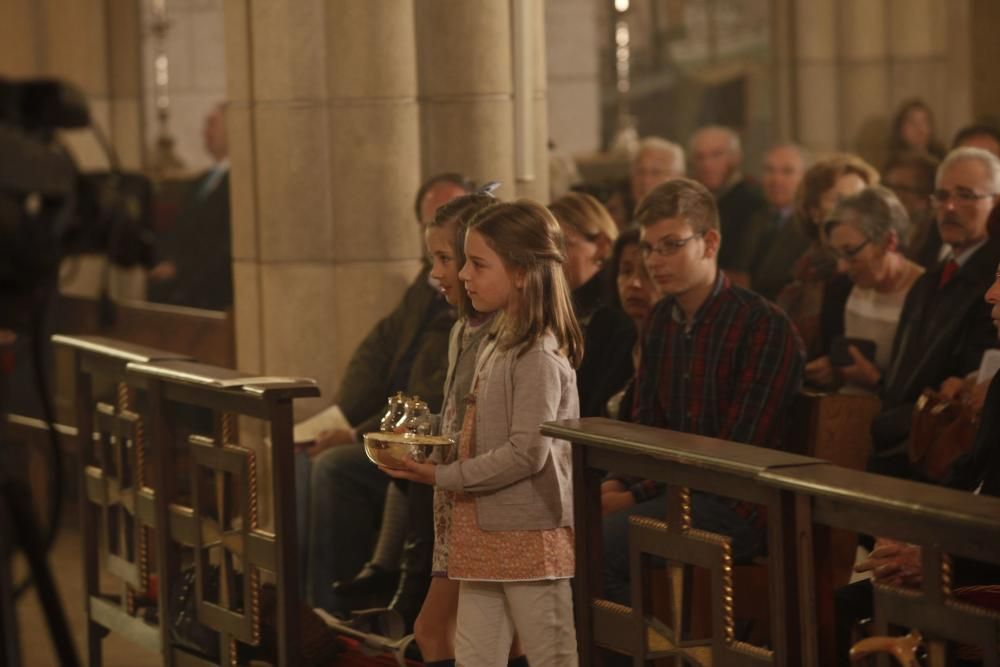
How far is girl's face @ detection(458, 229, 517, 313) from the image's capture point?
471cm

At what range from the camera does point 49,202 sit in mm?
3041

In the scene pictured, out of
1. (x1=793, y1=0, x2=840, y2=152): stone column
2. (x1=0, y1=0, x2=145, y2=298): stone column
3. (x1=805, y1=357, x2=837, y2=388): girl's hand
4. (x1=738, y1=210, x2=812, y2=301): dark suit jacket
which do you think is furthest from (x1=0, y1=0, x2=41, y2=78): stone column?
(x1=805, y1=357, x2=837, y2=388): girl's hand

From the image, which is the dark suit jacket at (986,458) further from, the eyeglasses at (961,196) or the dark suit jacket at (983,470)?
the eyeglasses at (961,196)

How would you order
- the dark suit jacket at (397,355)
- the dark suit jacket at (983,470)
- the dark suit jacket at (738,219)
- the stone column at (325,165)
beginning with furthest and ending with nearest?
1. the dark suit jacket at (738,219)
2. the stone column at (325,165)
3. the dark suit jacket at (397,355)
4. the dark suit jacket at (983,470)

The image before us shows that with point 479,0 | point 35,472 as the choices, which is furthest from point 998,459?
point 35,472

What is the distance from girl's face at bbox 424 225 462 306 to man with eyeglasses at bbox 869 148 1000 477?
4.32ft

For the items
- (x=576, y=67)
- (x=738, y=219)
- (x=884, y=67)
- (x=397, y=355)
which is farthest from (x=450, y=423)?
(x=576, y=67)

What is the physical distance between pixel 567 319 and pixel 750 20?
12.3m

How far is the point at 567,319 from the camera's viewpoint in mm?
4762

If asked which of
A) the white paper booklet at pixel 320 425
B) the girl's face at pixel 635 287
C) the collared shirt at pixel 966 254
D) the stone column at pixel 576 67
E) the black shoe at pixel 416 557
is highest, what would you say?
the stone column at pixel 576 67

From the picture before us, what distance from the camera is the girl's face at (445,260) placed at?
5148 mm

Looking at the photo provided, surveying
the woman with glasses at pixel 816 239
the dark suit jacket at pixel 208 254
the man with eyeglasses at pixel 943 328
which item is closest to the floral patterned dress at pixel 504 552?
the man with eyeglasses at pixel 943 328

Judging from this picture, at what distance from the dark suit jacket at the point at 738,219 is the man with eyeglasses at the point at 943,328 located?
136 inches

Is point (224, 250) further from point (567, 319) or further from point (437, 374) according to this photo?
point (567, 319)
